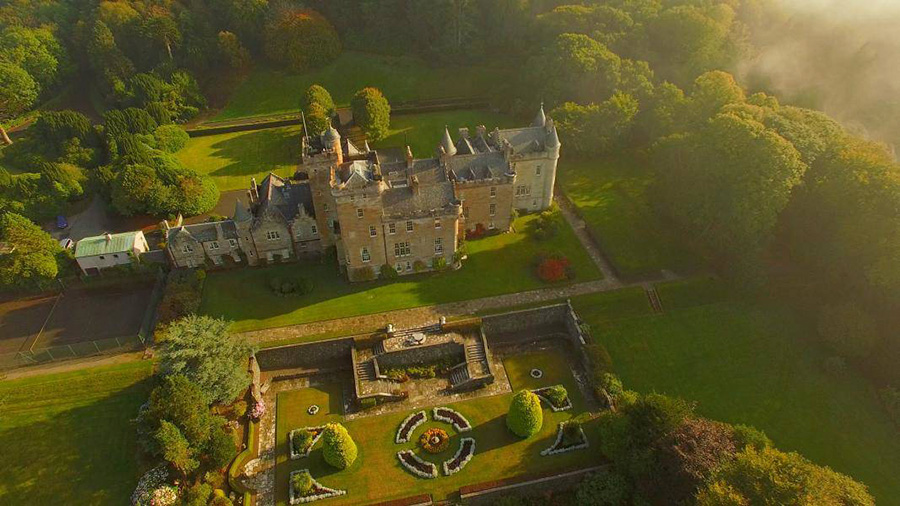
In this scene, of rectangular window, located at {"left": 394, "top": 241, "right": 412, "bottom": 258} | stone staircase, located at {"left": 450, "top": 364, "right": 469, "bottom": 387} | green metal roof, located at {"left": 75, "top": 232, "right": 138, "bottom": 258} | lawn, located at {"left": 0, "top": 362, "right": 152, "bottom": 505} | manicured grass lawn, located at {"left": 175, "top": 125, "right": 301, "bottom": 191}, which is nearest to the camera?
lawn, located at {"left": 0, "top": 362, "right": 152, "bottom": 505}

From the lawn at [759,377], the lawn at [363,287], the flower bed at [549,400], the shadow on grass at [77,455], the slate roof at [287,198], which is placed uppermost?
the slate roof at [287,198]

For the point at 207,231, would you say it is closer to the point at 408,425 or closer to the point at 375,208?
the point at 375,208

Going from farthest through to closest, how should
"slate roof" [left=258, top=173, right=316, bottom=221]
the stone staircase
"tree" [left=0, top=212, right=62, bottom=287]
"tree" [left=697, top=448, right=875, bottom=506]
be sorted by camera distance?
"slate roof" [left=258, top=173, right=316, bottom=221]
"tree" [left=0, top=212, right=62, bottom=287]
the stone staircase
"tree" [left=697, top=448, right=875, bottom=506]

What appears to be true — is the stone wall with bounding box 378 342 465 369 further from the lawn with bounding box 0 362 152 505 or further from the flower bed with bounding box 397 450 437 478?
the lawn with bounding box 0 362 152 505

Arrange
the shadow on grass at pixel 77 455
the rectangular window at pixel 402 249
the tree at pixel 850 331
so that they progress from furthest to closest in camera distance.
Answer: the rectangular window at pixel 402 249 → the tree at pixel 850 331 → the shadow on grass at pixel 77 455

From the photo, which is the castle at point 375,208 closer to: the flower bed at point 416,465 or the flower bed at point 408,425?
the flower bed at point 408,425

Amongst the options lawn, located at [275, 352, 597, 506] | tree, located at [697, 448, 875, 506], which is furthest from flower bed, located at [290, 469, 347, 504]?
tree, located at [697, 448, 875, 506]

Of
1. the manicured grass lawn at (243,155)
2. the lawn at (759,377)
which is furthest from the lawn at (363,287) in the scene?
the manicured grass lawn at (243,155)
